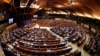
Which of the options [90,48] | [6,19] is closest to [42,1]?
[6,19]

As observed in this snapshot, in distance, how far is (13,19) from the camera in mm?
29422

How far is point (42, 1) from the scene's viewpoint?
142 ft

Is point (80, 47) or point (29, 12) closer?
Result: point (80, 47)

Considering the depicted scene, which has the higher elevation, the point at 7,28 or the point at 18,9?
the point at 18,9

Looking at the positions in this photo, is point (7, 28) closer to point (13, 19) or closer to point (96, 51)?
point (13, 19)

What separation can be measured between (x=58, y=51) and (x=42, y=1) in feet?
91.0

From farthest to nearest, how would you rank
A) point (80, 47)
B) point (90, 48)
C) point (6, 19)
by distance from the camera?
point (6, 19)
point (80, 47)
point (90, 48)

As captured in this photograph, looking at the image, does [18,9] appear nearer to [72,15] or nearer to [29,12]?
[29,12]

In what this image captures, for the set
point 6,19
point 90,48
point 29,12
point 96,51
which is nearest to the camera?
point 96,51

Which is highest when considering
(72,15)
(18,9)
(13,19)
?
(18,9)

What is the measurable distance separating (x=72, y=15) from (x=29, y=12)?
61.6 ft

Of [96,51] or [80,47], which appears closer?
[96,51]

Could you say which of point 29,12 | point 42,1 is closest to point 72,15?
point 42,1

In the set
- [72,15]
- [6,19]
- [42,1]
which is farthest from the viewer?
[72,15]
